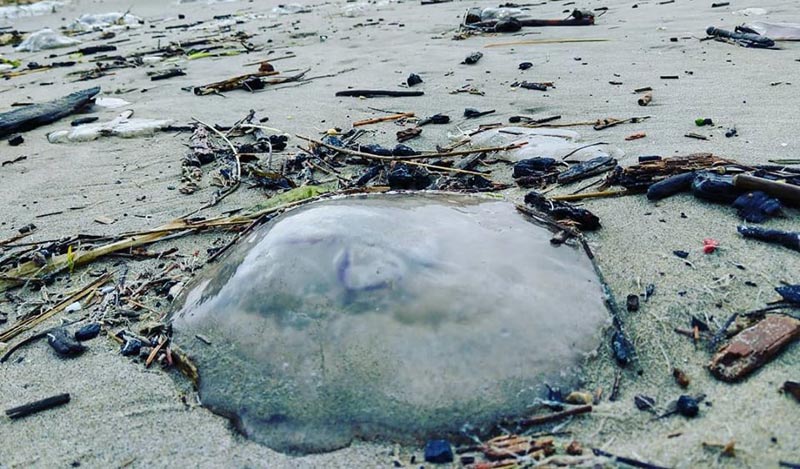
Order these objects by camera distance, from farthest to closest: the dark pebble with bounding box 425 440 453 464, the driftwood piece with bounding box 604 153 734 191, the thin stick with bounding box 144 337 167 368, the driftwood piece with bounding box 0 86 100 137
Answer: the driftwood piece with bounding box 0 86 100 137 < the driftwood piece with bounding box 604 153 734 191 < the thin stick with bounding box 144 337 167 368 < the dark pebble with bounding box 425 440 453 464

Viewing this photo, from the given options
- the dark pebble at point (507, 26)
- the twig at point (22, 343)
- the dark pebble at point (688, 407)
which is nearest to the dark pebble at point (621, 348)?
the dark pebble at point (688, 407)

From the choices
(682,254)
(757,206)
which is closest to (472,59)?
(757,206)

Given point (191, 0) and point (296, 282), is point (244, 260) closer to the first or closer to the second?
point (296, 282)

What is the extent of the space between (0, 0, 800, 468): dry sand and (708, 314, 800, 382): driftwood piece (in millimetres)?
35

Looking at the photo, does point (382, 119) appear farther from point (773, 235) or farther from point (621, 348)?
point (621, 348)

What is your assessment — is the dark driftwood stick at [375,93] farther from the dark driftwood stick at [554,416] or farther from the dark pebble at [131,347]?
the dark driftwood stick at [554,416]

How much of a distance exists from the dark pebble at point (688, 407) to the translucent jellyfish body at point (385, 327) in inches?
11.0

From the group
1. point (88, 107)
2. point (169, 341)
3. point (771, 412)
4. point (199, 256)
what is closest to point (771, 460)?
point (771, 412)

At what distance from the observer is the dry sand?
65.2 inches

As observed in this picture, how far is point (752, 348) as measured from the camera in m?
1.75

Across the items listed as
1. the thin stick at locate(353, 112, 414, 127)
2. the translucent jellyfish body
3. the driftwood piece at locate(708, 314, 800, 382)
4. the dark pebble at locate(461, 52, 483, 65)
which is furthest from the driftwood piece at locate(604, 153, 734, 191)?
the dark pebble at locate(461, 52, 483, 65)

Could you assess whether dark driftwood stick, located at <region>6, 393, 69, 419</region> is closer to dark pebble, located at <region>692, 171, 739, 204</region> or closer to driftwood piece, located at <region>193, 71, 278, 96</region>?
dark pebble, located at <region>692, 171, 739, 204</region>

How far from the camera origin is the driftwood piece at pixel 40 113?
4891mm

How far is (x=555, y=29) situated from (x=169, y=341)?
5901 mm
